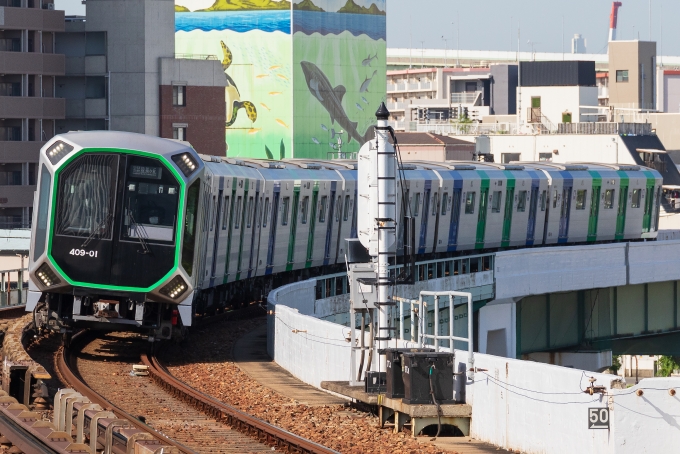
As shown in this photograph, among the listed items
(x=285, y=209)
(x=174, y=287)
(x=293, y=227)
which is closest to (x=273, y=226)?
(x=285, y=209)

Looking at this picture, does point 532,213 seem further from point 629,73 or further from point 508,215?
point 629,73

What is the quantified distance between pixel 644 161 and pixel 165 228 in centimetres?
6645

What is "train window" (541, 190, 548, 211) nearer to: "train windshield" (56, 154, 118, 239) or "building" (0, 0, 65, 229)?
"train windshield" (56, 154, 118, 239)

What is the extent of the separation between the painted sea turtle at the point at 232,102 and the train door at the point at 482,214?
5895 centimetres

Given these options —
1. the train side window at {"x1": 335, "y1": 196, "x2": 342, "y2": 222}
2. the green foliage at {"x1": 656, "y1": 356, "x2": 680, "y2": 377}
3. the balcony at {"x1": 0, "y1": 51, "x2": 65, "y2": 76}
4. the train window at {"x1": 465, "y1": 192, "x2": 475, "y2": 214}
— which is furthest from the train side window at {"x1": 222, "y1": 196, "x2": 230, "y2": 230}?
the green foliage at {"x1": 656, "y1": 356, "x2": 680, "y2": 377}

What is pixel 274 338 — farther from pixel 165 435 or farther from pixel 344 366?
pixel 165 435

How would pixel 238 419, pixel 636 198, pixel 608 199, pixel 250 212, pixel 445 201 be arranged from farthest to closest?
pixel 636 198 → pixel 608 199 → pixel 445 201 → pixel 250 212 → pixel 238 419

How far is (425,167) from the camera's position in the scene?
126 ft

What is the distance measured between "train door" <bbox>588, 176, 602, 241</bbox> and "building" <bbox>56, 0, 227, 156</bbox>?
30.5 metres

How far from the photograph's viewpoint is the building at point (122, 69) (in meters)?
69.6

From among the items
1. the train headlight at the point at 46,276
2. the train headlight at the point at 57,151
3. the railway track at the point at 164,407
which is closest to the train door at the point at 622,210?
the railway track at the point at 164,407

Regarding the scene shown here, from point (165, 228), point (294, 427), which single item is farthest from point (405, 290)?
point (294, 427)

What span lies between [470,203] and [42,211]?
21.6 metres

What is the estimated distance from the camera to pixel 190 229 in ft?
64.1
